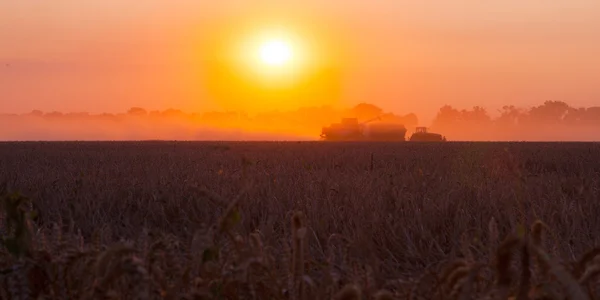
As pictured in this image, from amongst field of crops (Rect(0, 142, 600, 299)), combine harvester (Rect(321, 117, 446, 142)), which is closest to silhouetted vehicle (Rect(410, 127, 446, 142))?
combine harvester (Rect(321, 117, 446, 142))

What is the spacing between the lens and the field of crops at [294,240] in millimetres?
1311

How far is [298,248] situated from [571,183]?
5396 mm

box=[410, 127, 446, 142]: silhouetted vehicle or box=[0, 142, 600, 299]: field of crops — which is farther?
box=[410, 127, 446, 142]: silhouetted vehicle

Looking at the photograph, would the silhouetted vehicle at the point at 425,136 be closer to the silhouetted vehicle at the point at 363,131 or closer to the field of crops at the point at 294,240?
the silhouetted vehicle at the point at 363,131

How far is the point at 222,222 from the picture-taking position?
1.32m

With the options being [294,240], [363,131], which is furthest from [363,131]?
[294,240]

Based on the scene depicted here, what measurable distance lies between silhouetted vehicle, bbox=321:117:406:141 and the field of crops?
61.3 m

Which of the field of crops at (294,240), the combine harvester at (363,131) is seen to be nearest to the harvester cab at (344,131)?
the combine harvester at (363,131)

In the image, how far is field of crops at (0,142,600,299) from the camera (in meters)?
1.31

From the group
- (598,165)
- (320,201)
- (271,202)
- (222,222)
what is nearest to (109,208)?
(271,202)

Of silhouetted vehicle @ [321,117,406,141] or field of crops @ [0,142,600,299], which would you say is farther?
silhouetted vehicle @ [321,117,406,141]

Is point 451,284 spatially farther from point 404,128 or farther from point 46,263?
point 404,128

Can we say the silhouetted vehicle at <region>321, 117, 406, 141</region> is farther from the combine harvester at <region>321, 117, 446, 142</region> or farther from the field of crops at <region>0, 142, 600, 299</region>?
the field of crops at <region>0, 142, 600, 299</region>

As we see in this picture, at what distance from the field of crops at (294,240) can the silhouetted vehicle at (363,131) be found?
61344 millimetres
